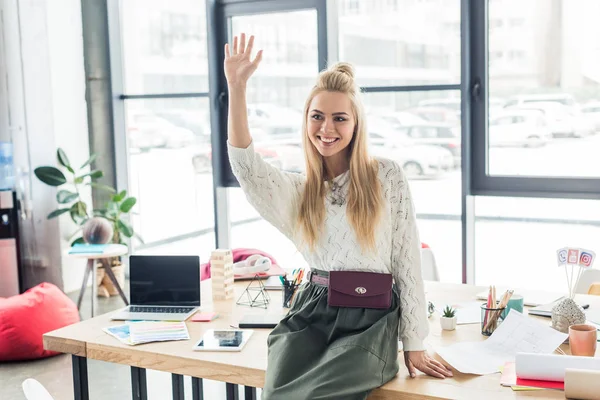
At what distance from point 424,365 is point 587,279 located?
1.60 meters

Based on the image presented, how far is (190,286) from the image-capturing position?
110 inches

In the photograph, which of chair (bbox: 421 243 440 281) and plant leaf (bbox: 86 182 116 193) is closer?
chair (bbox: 421 243 440 281)

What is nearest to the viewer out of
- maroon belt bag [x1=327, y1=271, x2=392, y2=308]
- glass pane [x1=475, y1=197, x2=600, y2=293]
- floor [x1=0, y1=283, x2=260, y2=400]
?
maroon belt bag [x1=327, y1=271, x2=392, y2=308]

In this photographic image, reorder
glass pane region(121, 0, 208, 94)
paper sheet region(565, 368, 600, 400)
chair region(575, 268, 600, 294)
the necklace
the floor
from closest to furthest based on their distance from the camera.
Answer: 1. paper sheet region(565, 368, 600, 400)
2. the necklace
3. chair region(575, 268, 600, 294)
4. the floor
5. glass pane region(121, 0, 208, 94)

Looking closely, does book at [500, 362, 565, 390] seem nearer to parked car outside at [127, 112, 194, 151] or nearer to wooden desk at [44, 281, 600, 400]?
wooden desk at [44, 281, 600, 400]

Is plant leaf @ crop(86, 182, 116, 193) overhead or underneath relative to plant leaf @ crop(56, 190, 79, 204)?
overhead

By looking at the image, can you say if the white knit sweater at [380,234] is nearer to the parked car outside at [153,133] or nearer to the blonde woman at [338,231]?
the blonde woman at [338,231]

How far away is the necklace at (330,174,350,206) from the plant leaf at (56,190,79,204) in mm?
3847

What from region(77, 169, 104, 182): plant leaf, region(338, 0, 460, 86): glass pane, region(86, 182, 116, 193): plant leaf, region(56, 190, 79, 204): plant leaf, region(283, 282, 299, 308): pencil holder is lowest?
region(283, 282, 299, 308): pencil holder

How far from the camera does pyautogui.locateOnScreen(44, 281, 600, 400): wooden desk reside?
1.93 m

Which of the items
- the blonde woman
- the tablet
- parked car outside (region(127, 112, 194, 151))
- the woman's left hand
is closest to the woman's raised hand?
the blonde woman

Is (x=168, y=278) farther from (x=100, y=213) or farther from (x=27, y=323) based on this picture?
(x=100, y=213)

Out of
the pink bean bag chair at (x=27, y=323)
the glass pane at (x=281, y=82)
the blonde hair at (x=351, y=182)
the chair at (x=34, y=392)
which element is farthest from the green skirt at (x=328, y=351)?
the glass pane at (x=281, y=82)

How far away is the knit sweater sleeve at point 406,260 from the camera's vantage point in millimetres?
2141
